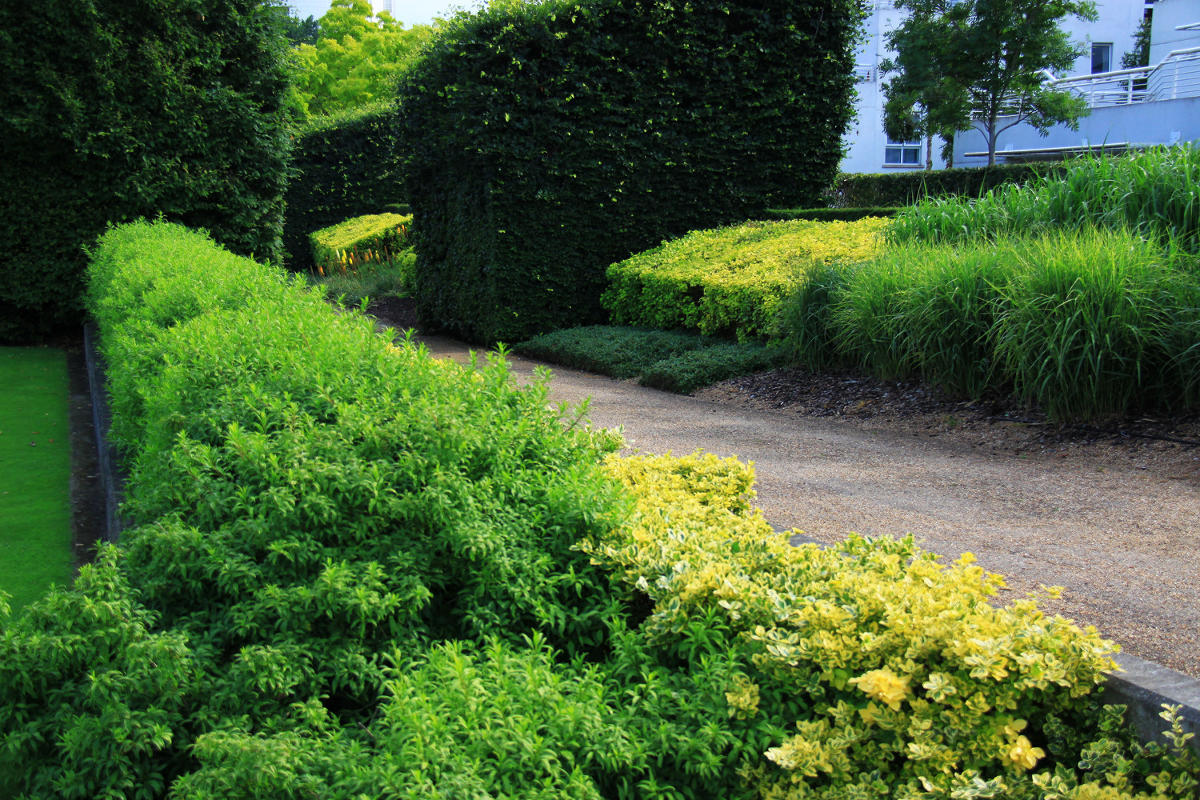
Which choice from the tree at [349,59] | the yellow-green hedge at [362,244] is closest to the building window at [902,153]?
the tree at [349,59]

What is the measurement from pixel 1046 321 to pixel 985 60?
19.5 metres

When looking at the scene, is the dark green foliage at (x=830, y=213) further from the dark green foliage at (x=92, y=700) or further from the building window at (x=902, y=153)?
the building window at (x=902, y=153)

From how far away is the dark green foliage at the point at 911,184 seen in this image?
13.8 meters

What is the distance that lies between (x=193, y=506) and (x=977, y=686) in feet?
7.08

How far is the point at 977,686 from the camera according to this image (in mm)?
2064

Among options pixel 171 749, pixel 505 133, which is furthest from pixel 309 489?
pixel 505 133

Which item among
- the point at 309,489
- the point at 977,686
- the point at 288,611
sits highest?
the point at 309,489

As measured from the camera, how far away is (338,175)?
23.6 meters

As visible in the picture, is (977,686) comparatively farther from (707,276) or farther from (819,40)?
(819,40)

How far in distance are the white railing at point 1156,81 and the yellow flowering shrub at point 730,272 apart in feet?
53.8

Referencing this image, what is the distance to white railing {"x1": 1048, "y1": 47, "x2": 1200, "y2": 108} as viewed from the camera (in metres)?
22.9

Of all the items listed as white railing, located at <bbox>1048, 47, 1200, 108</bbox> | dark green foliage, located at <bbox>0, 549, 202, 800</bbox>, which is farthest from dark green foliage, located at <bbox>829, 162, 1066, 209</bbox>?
dark green foliage, located at <bbox>0, 549, 202, 800</bbox>

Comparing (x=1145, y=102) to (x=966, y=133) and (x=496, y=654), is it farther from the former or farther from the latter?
(x=496, y=654)

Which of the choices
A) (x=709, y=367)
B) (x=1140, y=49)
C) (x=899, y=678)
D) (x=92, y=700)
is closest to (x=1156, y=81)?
(x=1140, y=49)
